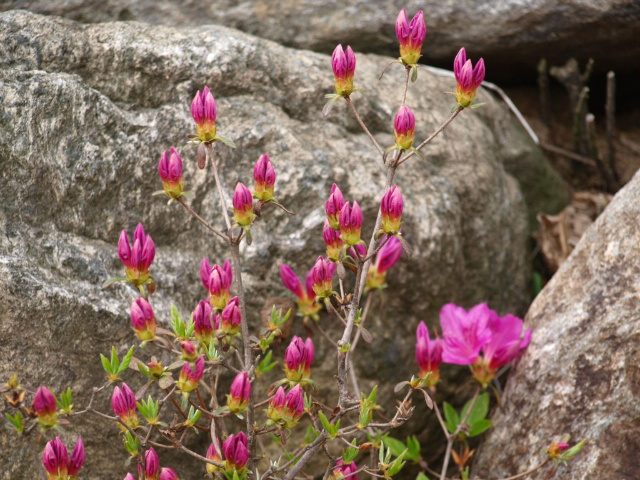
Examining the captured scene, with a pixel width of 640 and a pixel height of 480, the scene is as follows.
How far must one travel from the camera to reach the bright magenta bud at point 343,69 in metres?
1.63

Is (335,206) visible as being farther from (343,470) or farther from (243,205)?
(343,470)

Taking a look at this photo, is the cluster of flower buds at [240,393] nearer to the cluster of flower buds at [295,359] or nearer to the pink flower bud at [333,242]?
the cluster of flower buds at [295,359]

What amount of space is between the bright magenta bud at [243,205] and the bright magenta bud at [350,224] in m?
0.22

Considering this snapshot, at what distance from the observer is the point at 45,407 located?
1461 millimetres

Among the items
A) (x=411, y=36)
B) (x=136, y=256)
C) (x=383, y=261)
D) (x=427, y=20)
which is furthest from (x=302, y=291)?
(x=427, y=20)

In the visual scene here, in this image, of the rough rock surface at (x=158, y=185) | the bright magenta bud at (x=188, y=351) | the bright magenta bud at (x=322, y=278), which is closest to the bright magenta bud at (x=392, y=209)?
the bright magenta bud at (x=322, y=278)

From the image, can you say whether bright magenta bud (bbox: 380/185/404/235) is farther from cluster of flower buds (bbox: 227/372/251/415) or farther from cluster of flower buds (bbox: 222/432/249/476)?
cluster of flower buds (bbox: 222/432/249/476)

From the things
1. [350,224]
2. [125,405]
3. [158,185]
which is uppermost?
[350,224]

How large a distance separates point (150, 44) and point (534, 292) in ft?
6.27

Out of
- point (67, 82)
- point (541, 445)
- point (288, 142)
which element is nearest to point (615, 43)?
point (288, 142)

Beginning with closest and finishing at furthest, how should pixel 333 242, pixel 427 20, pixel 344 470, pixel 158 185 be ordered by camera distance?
pixel 333 242 → pixel 344 470 → pixel 158 185 → pixel 427 20

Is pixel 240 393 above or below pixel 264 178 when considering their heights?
below

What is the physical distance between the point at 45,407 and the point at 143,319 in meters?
0.28

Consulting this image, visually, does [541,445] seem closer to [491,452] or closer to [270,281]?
[491,452]
